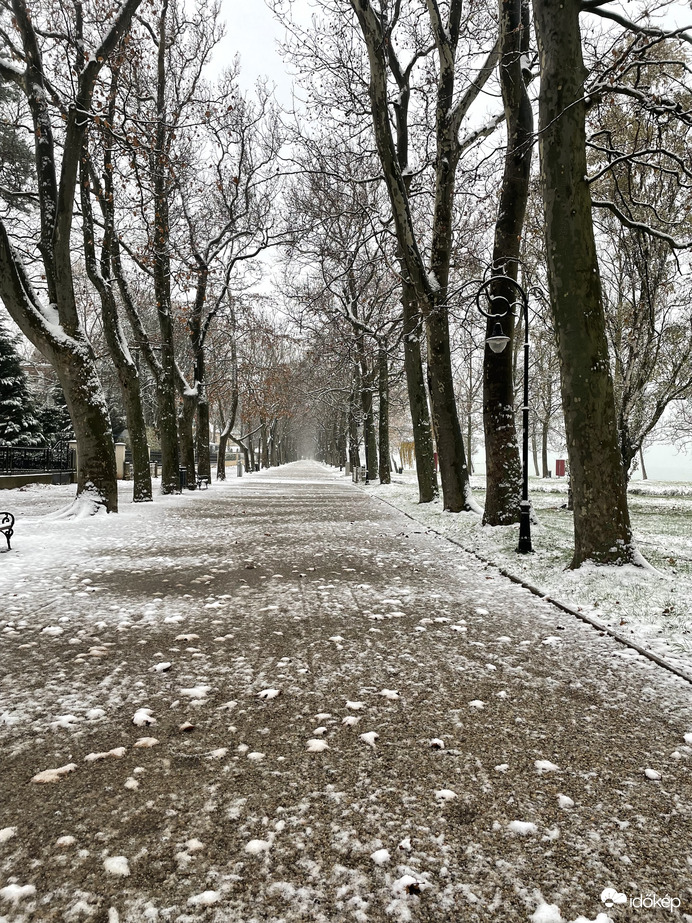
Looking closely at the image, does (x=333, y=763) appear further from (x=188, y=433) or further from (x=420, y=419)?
(x=188, y=433)

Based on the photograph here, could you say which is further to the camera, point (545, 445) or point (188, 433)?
point (545, 445)

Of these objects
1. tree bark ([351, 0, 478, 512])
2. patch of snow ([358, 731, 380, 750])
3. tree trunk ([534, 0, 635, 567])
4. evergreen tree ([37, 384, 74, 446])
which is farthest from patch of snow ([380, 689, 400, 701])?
evergreen tree ([37, 384, 74, 446])

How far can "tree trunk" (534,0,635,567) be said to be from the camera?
6824 millimetres

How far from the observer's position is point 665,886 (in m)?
2.05

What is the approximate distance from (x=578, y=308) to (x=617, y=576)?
3253 mm

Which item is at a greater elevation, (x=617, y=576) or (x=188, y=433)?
(x=188, y=433)

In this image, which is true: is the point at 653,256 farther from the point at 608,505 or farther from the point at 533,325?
the point at 608,505

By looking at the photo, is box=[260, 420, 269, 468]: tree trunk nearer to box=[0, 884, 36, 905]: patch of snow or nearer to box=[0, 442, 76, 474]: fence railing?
box=[0, 442, 76, 474]: fence railing

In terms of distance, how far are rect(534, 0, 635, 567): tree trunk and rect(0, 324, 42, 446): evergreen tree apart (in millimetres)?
27172

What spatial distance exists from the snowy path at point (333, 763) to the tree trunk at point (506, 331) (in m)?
5.31

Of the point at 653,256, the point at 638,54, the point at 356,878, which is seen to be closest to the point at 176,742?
the point at 356,878

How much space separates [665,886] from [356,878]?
113 cm

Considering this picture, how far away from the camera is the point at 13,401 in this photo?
27.2m

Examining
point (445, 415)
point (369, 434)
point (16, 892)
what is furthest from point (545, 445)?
point (16, 892)
